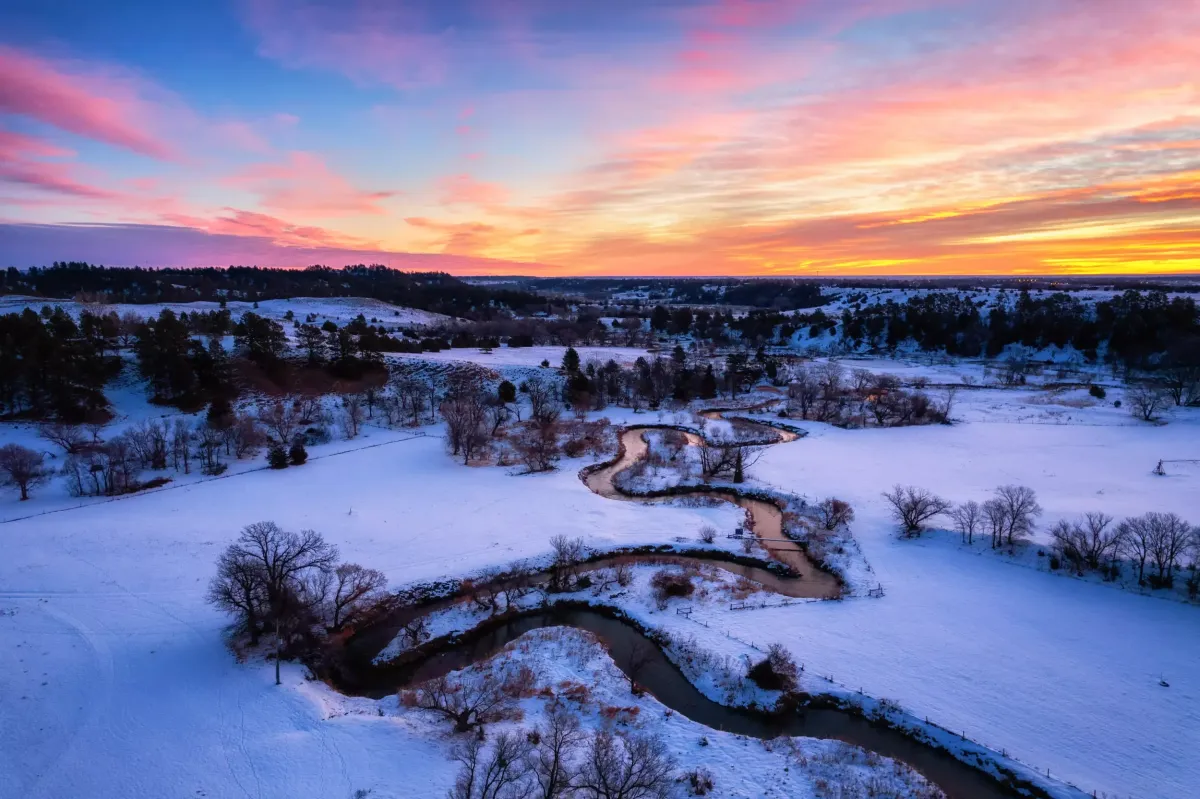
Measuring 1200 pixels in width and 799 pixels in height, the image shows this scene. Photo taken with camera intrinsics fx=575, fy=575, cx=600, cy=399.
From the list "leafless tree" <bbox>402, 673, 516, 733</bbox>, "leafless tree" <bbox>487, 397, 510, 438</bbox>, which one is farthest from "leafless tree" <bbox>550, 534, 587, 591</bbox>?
"leafless tree" <bbox>487, 397, 510, 438</bbox>

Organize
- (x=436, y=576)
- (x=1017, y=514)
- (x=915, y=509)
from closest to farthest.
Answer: (x=436, y=576) < (x=1017, y=514) < (x=915, y=509)

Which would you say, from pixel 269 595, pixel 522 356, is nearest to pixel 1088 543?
pixel 269 595

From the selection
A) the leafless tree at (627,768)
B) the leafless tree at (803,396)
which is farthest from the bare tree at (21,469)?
the leafless tree at (803,396)

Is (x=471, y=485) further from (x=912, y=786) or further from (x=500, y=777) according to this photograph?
(x=912, y=786)

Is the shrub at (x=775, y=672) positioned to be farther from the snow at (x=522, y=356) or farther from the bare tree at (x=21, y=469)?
the snow at (x=522, y=356)

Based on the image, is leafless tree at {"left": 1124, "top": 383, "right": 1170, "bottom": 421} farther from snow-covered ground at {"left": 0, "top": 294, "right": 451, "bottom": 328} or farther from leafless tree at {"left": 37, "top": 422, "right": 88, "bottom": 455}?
snow-covered ground at {"left": 0, "top": 294, "right": 451, "bottom": 328}

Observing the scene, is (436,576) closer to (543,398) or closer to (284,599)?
(284,599)

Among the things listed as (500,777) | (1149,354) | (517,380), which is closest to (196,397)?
(517,380)
